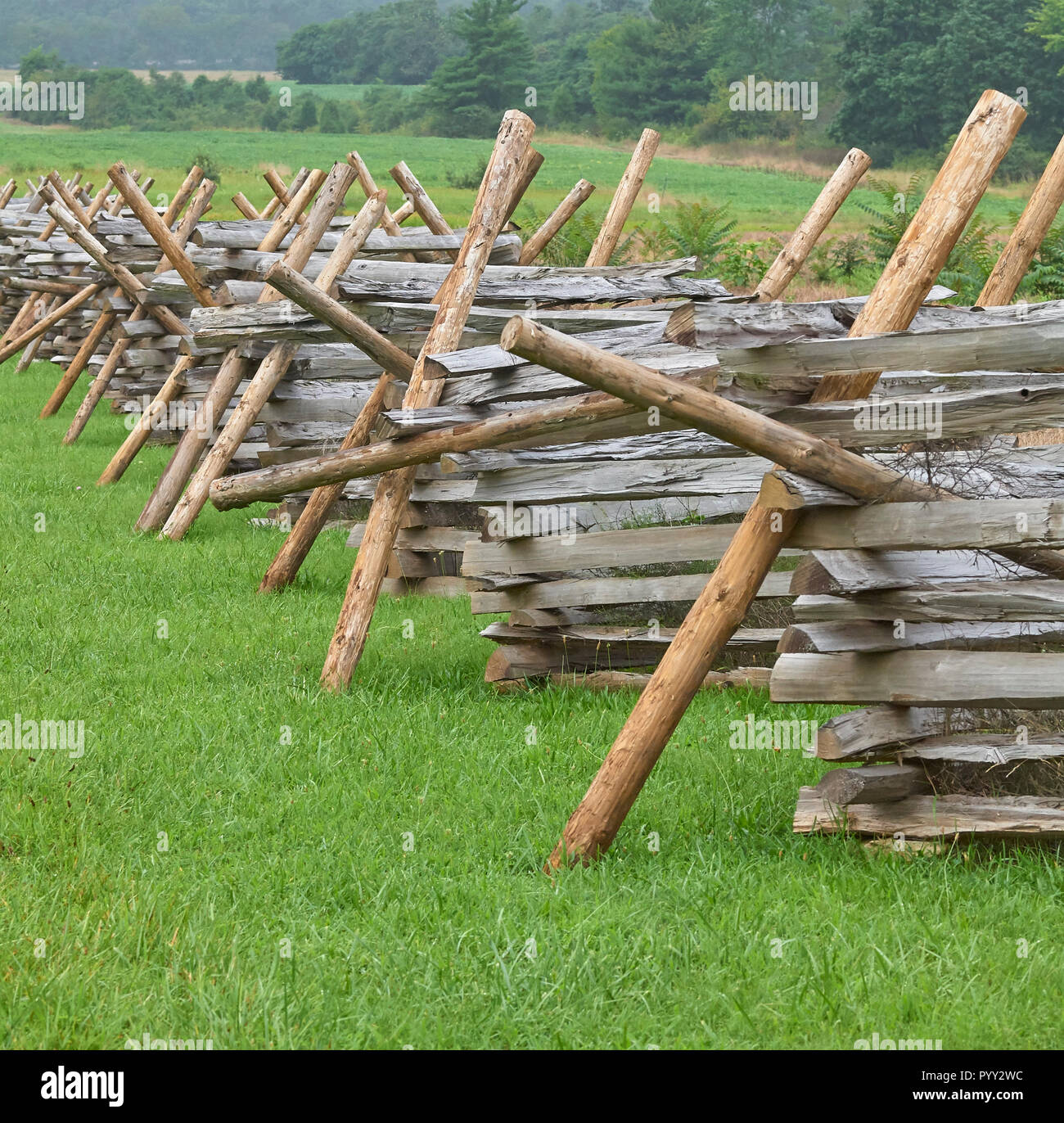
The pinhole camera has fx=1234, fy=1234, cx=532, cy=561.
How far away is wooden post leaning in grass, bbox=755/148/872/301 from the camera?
302 inches

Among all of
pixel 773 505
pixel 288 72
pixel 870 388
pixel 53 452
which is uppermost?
pixel 288 72

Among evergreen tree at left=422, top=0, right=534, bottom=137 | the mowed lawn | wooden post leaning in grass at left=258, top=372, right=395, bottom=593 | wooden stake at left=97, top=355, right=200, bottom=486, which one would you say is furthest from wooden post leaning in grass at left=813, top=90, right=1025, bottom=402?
evergreen tree at left=422, top=0, right=534, bottom=137

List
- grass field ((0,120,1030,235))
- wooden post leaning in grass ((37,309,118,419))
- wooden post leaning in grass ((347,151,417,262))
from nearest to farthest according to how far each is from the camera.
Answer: wooden post leaning in grass ((347,151,417,262)) < wooden post leaning in grass ((37,309,118,419)) < grass field ((0,120,1030,235))

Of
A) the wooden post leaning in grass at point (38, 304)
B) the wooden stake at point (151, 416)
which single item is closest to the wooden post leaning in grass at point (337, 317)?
the wooden stake at point (151, 416)

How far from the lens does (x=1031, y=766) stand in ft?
14.5

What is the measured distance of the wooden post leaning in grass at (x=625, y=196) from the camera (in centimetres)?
938

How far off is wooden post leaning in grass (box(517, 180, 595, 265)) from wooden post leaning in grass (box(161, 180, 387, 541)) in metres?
1.95

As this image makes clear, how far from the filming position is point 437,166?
157 feet

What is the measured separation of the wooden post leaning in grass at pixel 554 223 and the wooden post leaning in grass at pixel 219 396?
1813 mm

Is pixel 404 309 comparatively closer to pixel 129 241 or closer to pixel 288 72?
pixel 129 241

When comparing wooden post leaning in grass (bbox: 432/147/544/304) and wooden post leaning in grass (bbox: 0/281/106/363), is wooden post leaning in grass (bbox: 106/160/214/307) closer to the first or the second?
wooden post leaning in grass (bbox: 432/147/544/304)

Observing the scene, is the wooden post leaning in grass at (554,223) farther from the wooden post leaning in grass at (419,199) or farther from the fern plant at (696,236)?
the fern plant at (696,236)

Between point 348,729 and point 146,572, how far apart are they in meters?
3.60
